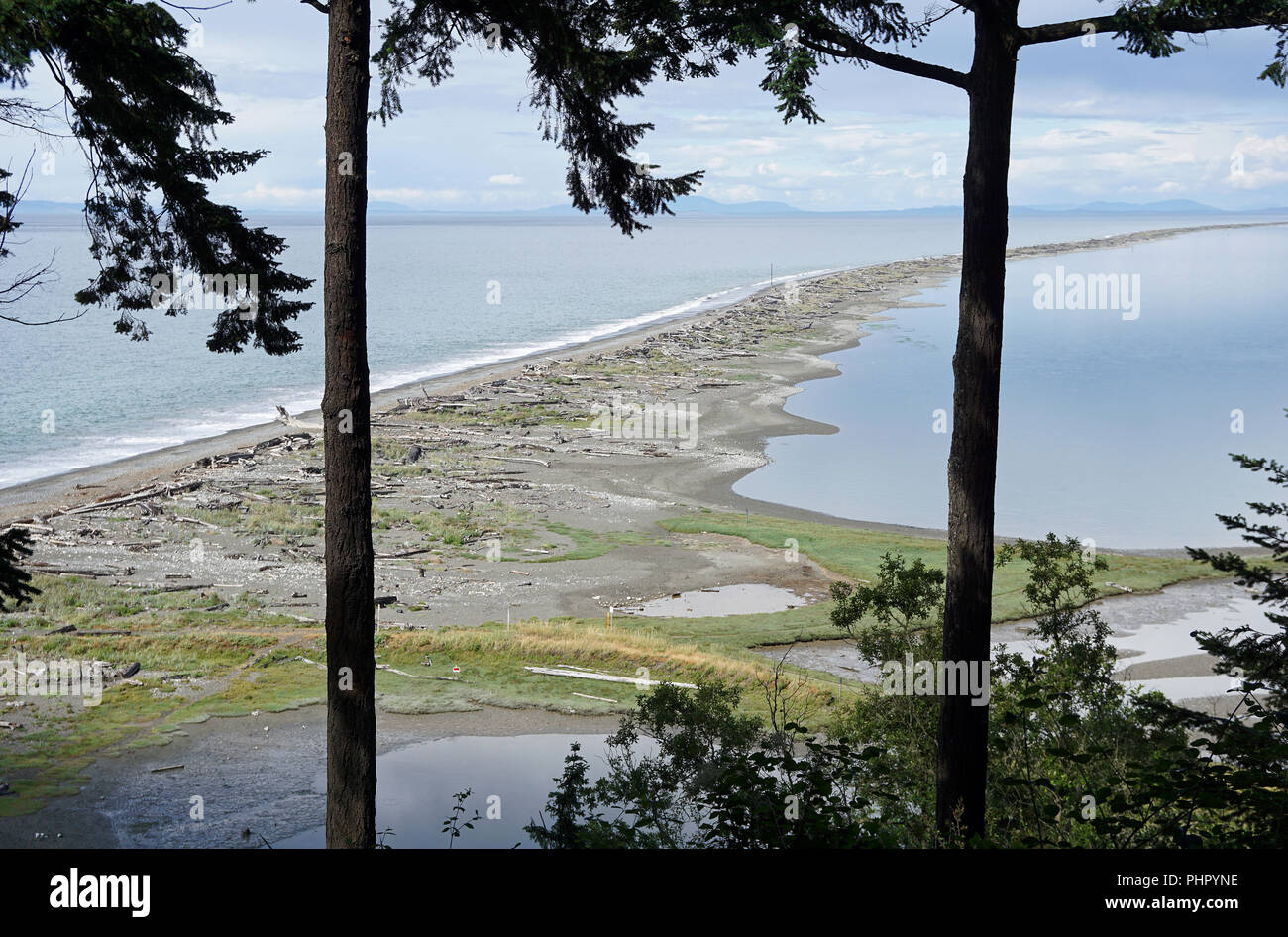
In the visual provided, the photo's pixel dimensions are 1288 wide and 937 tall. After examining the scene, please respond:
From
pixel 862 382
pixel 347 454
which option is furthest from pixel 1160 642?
pixel 862 382

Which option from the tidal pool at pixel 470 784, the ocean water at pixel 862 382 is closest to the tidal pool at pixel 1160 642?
the tidal pool at pixel 470 784

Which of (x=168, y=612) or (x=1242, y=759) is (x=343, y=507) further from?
(x=168, y=612)

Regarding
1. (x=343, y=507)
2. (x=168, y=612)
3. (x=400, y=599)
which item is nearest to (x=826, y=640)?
(x=400, y=599)

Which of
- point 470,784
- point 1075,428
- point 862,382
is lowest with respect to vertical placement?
point 470,784

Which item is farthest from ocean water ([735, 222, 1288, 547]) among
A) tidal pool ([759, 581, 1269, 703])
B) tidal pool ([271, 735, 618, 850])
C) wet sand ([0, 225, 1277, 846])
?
tidal pool ([271, 735, 618, 850])

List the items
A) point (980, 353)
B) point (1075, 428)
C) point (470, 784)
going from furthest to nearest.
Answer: point (1075, 428) < point (470, 784) < point (980, 353)

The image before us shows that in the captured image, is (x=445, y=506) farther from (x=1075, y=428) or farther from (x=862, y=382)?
(x=862, y=382)
